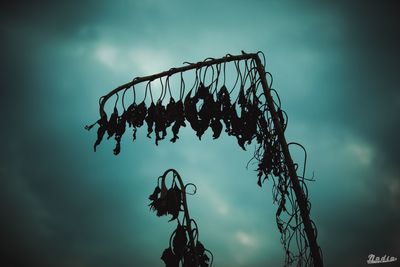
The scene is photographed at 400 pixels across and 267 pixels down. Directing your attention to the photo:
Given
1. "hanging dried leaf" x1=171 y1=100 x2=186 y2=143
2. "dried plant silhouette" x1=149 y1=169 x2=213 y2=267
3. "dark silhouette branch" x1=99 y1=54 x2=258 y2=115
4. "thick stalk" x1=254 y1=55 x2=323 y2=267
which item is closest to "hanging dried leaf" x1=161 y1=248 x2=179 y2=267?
"dried plant silhouette" x1=149 y1=169 x2=213 y2=267

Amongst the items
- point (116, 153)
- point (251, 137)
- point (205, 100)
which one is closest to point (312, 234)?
point (251, 137)

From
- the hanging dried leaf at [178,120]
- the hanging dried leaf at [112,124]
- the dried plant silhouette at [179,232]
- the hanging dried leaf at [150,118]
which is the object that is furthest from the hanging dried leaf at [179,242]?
the hanging dried leaf at [112,124]

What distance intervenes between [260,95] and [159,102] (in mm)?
883

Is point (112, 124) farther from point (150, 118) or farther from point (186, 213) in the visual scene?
point (186, 213)

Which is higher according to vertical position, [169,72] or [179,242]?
[169,72]

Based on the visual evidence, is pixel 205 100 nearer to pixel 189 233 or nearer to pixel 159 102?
pixel 159 102

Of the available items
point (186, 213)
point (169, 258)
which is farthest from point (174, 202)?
point (169, 258)

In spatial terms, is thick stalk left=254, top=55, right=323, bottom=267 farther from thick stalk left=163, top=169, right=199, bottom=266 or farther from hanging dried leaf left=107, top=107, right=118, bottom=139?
hanging dried leaf left=107, top=107, right=118, bottom=139

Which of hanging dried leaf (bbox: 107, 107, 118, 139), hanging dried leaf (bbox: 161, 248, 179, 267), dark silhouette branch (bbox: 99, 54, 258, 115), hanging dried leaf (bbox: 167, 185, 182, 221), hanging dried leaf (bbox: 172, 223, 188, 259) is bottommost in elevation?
hanging dried leaf (bbox: 161, 248, 179, 267)

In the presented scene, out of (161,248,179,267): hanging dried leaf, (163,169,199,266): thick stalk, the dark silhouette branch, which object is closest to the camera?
(163,169,199,266): thick stalk

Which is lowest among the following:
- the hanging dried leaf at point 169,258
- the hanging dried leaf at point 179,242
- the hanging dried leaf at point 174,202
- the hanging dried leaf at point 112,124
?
the hanging dried leaf at point 169,258

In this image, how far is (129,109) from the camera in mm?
2170

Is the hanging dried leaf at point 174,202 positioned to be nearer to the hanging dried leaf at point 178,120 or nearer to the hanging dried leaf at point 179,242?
the hanging dried leaf at point 179,242

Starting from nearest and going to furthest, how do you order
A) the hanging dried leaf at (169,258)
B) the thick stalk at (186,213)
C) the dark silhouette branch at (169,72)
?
1. the thick stalk at (186,213)
2. the hanging dried leaf at (169,258)
3. the dark silhouette branch at (169,72)
